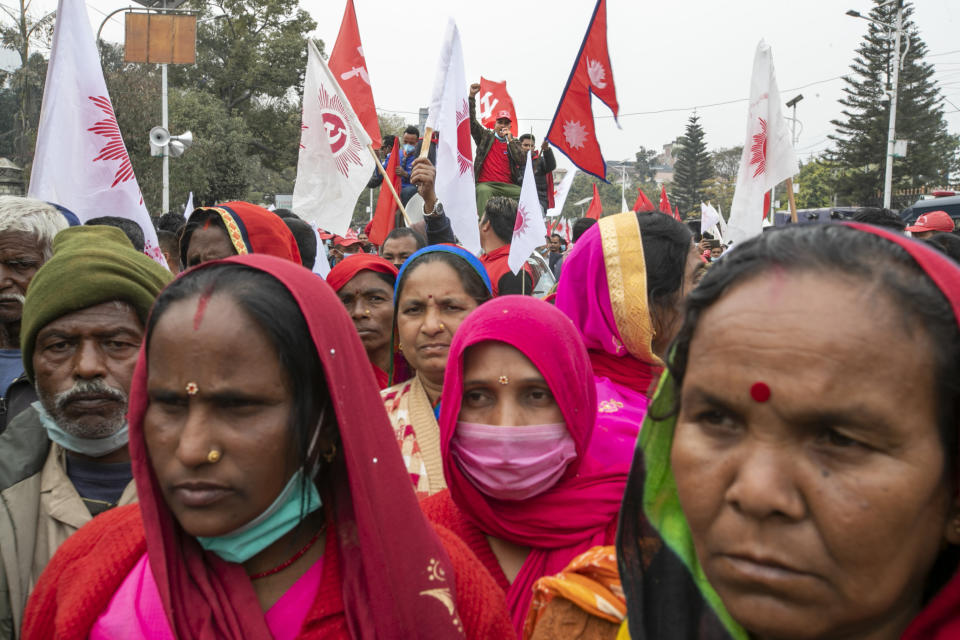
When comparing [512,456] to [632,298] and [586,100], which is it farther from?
[586,100]

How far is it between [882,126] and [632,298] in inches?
1987

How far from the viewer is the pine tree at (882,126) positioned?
1839 inches

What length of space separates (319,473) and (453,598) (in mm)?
377

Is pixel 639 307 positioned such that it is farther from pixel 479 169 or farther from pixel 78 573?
pixel 479 169

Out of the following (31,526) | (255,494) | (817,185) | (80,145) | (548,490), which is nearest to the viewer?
(255,494)

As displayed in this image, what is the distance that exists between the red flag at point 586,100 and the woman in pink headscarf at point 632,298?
306cm

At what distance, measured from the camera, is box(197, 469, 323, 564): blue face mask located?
1.53 metres

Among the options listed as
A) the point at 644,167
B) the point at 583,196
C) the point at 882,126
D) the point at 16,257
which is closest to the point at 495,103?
the point at 16,257

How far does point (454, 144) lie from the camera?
584 centimetres

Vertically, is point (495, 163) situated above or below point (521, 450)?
above

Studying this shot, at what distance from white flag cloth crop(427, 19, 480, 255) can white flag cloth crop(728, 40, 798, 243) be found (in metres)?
1.85

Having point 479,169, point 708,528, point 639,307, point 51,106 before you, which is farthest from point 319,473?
point 479,169

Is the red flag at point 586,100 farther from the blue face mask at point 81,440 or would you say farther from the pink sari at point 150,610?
the pink sari at point 150,610

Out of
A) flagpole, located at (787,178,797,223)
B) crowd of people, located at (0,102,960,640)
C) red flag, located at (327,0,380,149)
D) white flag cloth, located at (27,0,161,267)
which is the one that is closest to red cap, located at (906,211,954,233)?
flagpole, located at (787,178,797,223)
